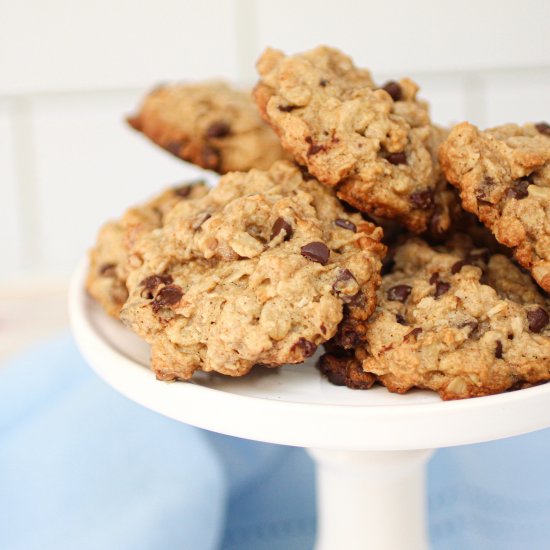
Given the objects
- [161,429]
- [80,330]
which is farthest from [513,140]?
[161,429]

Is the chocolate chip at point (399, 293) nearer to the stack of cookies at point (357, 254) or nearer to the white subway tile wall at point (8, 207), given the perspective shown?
the stack of cookies at point (357, 254)

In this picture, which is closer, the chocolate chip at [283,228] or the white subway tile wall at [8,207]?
the chocolate chip at [283,228]

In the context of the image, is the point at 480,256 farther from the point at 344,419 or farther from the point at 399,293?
the point at 344,419

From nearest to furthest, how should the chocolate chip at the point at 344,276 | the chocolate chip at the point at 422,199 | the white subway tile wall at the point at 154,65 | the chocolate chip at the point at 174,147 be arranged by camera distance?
1. the chocolate chip at the point at 344,276
2. the chocolate chip at the point at 422,199
3. the chocolate chip at the point at 174,147
4. the white subway tile wall at the point at 154,65

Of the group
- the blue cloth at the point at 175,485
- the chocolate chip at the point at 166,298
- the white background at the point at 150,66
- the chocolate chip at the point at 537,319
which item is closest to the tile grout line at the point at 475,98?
the white background at the point at 150,66

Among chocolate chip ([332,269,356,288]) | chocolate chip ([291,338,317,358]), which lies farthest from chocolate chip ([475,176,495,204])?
chocolate chip ([291,338,317,358])

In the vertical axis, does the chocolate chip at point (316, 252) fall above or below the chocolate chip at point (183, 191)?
above

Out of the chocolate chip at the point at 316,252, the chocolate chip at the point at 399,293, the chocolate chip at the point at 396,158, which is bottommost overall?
the chocolate chip at the point at 399,293
